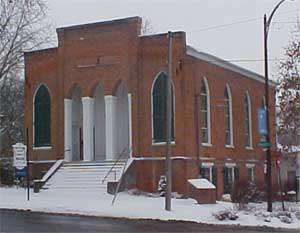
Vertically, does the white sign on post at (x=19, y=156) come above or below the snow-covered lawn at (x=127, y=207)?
above

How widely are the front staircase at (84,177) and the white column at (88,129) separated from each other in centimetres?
79

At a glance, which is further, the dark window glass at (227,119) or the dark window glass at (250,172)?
the dark window glass at (250,172)

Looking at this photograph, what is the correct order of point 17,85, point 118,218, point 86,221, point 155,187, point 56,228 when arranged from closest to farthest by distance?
point 56,228
point 86,221
point 118,218
point 155,187
point 17,85

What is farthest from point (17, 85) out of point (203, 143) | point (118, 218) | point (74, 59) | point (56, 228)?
point (56, 228)

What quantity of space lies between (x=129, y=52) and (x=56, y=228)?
19.0m

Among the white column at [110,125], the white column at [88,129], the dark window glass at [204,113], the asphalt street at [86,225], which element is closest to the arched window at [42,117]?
the white column at [88,129]

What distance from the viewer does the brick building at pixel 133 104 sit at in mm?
37250

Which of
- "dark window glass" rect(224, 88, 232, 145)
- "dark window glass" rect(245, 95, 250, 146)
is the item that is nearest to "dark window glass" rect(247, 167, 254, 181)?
"dark window glass" rect(245, 95, 250, 146)

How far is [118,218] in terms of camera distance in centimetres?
2538

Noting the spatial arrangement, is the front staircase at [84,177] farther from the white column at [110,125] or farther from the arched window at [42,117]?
the arched window at [42,117]

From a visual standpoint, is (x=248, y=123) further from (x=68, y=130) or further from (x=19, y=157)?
(x=19, y=157)

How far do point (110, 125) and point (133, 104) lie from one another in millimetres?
1916

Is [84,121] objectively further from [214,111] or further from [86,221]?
[86,221]

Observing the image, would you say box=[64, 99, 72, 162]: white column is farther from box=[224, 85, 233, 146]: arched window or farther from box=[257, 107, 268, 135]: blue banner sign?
box=[257, 107, 268, 135]: blue banner sign
